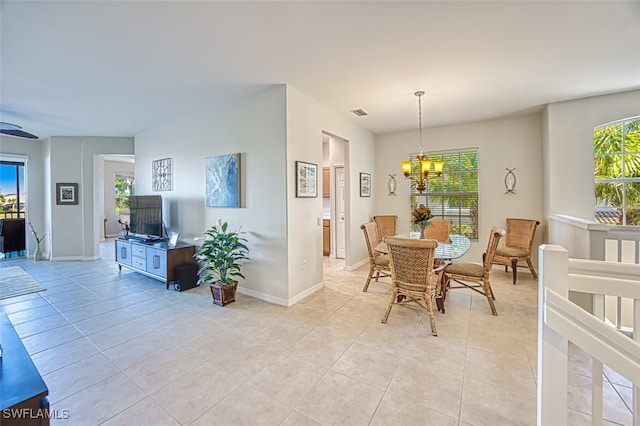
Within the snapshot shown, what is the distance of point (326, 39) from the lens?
94.3 inches

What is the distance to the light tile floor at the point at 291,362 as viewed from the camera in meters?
1.74

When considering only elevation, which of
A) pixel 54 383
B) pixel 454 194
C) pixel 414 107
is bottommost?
pixel 54 383

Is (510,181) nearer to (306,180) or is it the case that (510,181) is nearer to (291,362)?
(306,180)

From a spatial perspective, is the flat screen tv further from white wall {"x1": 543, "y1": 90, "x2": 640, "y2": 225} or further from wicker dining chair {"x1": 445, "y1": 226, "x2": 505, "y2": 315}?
white wall {"x1": 543, "y1": 90, "x2": 640, "y2": 225}

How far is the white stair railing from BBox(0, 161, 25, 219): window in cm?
949

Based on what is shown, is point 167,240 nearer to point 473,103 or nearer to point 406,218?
point 406,218

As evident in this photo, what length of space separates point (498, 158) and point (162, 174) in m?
6.21

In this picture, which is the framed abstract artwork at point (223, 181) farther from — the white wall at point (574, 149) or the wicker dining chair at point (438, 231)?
the white wall at point (574, 149)

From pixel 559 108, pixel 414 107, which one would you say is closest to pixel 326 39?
pixel 414 107

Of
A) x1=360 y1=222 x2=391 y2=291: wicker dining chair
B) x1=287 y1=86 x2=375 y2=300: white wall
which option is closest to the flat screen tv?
x1=287 y1=86 x2=375 y2=300: white wall

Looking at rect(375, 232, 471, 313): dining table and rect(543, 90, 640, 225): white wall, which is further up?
rect(543, 90, 640, 225): white wall

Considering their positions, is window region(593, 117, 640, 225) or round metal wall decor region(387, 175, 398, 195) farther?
round metal wall decor region(387, 175, 398, 195)

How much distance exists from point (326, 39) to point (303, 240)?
2346 mm

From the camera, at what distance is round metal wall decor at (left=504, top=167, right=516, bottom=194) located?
190 inches
